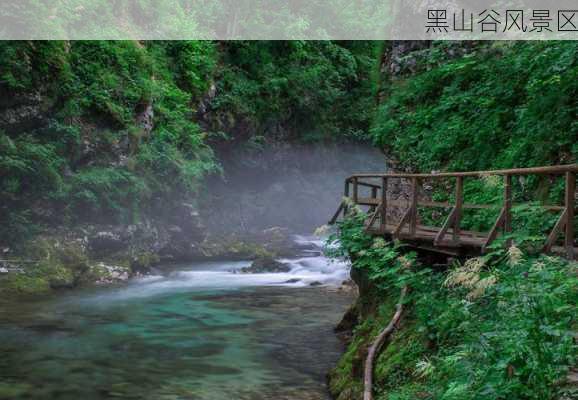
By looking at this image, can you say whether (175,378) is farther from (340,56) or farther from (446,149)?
(340,56)

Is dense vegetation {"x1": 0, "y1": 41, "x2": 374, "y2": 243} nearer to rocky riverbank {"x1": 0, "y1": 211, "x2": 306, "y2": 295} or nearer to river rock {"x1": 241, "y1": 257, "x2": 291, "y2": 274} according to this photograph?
rocky riverbank {"x1": 0, "y1": 211, "x2": 306, "y2": 295}

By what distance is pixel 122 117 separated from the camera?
2333 centimetres

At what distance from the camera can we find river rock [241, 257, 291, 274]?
23991 mm

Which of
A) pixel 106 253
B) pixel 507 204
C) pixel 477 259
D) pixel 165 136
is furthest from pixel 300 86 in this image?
pixel 477 259

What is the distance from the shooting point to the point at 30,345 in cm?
1192

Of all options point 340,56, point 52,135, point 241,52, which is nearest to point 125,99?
point 52,135

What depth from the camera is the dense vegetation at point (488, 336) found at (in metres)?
4.33

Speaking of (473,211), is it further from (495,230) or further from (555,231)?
(555,231)

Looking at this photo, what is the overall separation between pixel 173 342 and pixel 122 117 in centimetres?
1272

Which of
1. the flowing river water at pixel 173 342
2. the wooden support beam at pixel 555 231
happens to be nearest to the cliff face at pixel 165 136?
the flowing river water at pixel 173 342

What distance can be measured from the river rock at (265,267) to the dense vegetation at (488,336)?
15.1m

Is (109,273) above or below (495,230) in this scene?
below

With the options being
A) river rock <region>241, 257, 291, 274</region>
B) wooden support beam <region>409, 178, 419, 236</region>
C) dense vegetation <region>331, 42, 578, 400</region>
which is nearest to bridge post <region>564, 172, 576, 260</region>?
dense vegetation <region>331, 42, 578, 400</region>

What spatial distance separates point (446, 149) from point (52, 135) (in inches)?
544
